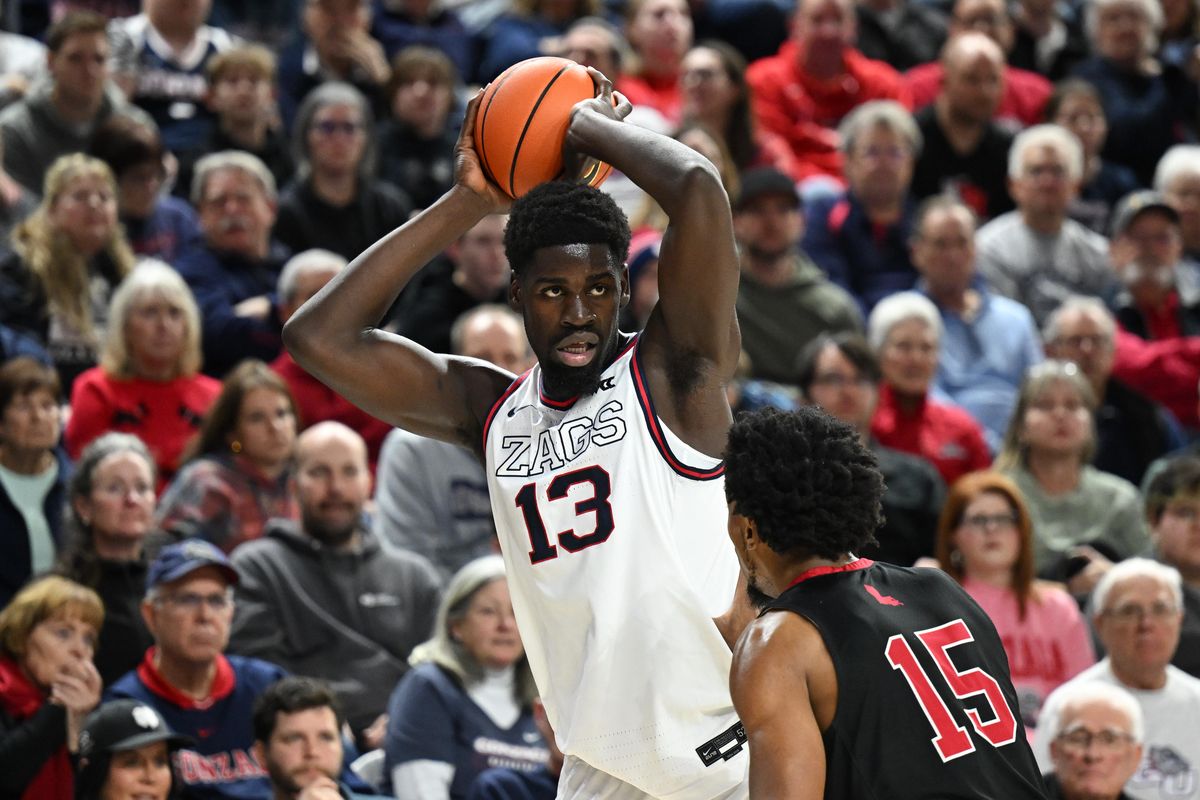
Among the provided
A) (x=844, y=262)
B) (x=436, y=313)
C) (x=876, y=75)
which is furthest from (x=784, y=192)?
(x=876, y=75)

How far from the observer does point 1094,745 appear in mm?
6734

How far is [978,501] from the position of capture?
788 cm

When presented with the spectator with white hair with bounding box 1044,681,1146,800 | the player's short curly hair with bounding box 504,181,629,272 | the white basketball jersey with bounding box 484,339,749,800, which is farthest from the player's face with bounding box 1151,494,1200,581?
the player's short curly hair with bounding box 504,181,629,272

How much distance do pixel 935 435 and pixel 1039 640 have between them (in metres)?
1.64

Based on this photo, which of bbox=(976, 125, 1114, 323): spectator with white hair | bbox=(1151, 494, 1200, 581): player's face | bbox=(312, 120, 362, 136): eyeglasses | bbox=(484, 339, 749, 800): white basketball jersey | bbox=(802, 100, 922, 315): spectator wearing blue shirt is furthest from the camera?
bbox=(976, 125, 1114, 323): spectator with white hair

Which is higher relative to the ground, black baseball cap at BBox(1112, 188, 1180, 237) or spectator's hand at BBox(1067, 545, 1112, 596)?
black baseball cap at BBox(1112, 188, 1180, 237)

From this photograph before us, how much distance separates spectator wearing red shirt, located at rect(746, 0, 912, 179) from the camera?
11992mm

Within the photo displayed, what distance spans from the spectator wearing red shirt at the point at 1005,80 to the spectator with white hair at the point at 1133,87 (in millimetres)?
A: 408

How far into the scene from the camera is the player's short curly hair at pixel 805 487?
12.8 ft

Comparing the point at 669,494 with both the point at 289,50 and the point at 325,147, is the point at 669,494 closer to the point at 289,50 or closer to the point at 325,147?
the point at 325,147

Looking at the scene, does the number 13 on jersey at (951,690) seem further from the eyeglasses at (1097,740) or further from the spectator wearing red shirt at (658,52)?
the spectator wearing red shirt at (658,52)

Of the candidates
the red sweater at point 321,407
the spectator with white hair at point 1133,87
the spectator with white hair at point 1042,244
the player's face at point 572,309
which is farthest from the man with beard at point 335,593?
the spectator with white hair at point 1133,87

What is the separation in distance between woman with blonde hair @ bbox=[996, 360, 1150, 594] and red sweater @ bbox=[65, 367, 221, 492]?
380 cm

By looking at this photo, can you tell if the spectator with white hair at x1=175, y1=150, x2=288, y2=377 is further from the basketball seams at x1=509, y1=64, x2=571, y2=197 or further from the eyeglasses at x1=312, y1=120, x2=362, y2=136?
the basketball seams at x1=509, y1=64, x2=571, y2=197
